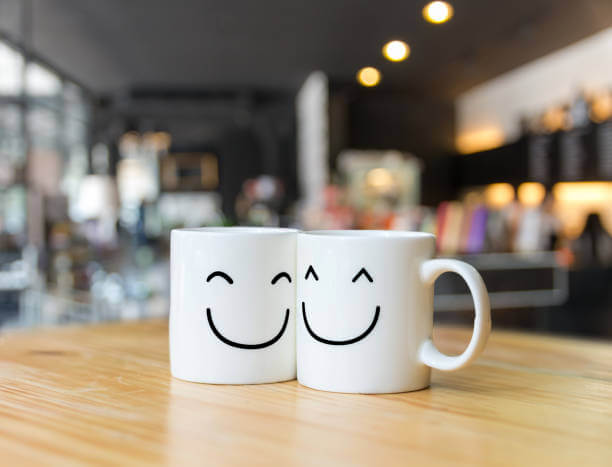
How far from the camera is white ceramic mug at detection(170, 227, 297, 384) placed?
52 cm

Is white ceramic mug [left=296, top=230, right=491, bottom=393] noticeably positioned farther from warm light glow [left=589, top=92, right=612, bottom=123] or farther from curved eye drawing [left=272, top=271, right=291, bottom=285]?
warm light glow [left=589, top=92, right=612, bottom=123]

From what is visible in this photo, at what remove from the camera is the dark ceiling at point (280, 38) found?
173 cm

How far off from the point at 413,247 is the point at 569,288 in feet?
9.22

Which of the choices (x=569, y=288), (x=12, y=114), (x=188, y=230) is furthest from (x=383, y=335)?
(x=12, y=114)

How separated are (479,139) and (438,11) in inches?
248

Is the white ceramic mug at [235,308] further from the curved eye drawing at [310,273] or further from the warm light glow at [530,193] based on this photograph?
the warm light glow at [530,193]

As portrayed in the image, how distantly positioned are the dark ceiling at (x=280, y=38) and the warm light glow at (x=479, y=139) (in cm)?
53

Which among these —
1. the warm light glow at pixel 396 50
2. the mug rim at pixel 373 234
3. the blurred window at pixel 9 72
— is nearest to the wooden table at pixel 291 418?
the mug rim at pixel 373 234

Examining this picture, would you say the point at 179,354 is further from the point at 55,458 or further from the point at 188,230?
the point at 55,458

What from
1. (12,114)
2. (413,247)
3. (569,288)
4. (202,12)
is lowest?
(569,288)

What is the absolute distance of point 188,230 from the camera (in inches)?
21.5

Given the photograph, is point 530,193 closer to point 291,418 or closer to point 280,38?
point 280,38

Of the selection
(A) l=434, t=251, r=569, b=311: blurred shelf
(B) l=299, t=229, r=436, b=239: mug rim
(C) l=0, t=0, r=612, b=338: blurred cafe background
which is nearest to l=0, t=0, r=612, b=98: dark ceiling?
(C) l=0, t=0, r=612, b=338: blurred cafe background

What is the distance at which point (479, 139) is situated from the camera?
7156mm
